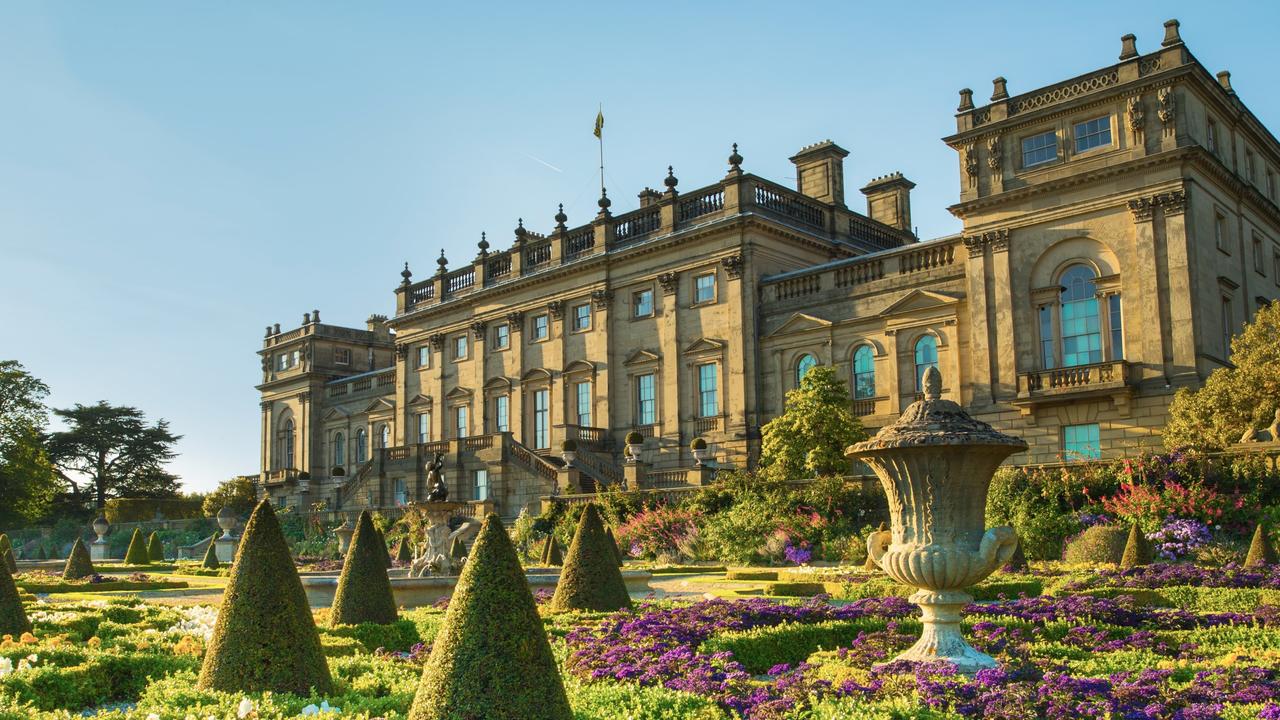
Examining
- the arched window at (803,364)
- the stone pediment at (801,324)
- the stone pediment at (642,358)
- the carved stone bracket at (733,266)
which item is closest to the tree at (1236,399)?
the stone pediment at (801,324)

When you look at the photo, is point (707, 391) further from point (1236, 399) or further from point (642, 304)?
point (1236, 399)

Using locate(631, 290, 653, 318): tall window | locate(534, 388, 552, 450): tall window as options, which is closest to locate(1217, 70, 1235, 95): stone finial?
locate(631, 290, 653, 318): tall window

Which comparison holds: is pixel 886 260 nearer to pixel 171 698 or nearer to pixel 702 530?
pixel 702 530

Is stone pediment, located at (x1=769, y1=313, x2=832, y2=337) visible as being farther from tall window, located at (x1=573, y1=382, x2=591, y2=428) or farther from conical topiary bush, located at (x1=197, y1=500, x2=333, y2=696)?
conical topiary bush, located at (x1=197, y1=500, x2=333, y2=696)

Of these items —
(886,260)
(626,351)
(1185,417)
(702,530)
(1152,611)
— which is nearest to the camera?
(1152,611)

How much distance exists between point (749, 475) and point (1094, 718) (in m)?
24.2

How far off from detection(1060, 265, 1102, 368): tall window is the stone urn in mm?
22057

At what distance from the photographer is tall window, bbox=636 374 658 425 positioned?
42875mm

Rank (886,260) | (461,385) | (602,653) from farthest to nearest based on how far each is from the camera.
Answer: (461,385) < (886,260) < (602,653)

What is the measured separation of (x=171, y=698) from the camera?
877 cm

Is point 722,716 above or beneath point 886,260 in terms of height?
beneath

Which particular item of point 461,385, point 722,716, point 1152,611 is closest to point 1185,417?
point 1152,611

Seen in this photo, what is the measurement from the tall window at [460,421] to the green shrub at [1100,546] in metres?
32.1

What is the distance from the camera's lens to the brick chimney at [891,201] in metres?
46.7
